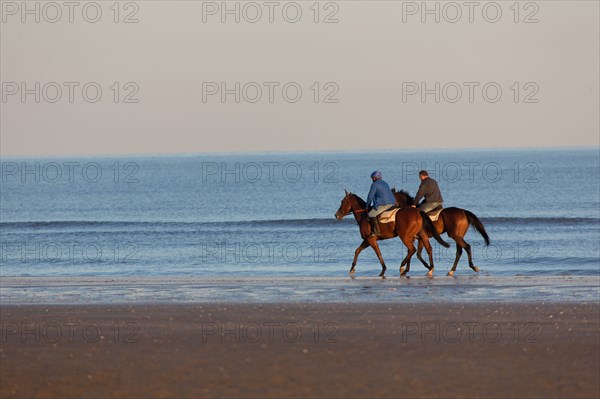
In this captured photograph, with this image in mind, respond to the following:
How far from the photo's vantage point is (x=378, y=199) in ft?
74.0

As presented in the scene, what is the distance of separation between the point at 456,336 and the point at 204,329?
134 inches

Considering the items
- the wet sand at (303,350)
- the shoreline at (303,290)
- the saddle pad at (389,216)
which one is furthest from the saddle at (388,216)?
the wet sand at (303,350)

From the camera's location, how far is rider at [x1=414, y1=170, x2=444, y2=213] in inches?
896

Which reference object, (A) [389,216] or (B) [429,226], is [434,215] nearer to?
(B) [429,226]

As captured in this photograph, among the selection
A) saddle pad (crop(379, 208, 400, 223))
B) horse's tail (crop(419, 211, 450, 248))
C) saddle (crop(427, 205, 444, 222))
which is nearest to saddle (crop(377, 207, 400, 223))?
saddle pad (crop(379, 208, 400, 223))

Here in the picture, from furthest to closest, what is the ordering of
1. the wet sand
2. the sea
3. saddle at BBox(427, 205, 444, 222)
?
the sea < saddle at BBox(427, 205, 444, 222) < the wet sand

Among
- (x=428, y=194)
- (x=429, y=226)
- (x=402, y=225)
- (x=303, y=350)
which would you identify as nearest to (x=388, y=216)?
(x=402, y=225)

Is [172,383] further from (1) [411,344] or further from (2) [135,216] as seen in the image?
(2) [135,216]

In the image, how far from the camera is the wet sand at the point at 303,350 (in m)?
10.7

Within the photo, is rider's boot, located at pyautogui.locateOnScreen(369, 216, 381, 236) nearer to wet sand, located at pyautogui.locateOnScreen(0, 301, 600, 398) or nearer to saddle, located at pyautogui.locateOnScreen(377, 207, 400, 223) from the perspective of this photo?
saddle, located at pyautogui.locateOnScreen(377, 207, 400, 223)

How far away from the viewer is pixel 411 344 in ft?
43.1

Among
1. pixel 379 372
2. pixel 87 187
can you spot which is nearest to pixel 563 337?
pixel 379 372

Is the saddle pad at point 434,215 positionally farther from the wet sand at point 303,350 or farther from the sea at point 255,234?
the wet sand at point 303,350

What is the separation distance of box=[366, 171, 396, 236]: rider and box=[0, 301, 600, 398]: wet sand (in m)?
5.53
